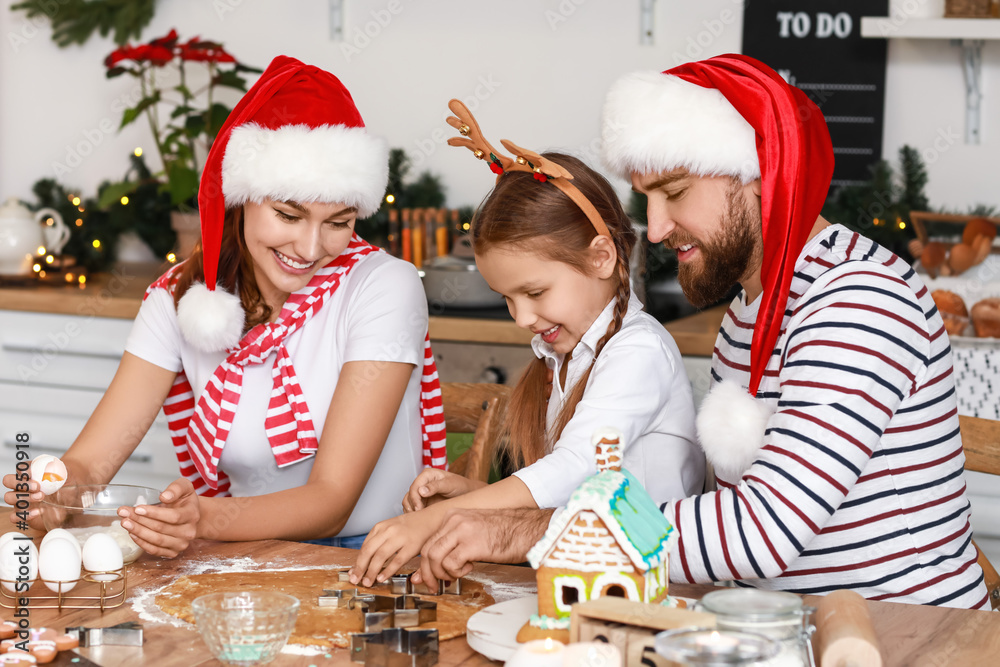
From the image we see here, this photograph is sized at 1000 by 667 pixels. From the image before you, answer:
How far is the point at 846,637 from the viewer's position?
829 millimetres

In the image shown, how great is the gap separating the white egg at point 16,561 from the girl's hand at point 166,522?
0.10 meters

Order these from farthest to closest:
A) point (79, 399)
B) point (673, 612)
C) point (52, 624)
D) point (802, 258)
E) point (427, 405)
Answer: point (79, 399)
point (427, 405)
point (802, 258)
point (52, 624)
point (673, 612)

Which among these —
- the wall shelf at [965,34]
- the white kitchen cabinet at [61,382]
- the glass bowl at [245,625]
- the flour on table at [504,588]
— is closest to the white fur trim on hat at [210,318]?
the flour on table at [504,588]

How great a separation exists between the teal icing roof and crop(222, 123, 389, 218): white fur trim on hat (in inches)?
31.9

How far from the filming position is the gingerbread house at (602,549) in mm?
849

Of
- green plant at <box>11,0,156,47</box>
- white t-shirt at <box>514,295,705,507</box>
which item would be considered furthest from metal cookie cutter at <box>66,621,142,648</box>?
green plant at <box>11,0,156,47</box>

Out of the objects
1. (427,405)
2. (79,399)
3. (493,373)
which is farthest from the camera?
(79,399)

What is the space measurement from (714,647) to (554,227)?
Answer: 0.77 metres

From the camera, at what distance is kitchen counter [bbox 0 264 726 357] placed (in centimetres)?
234

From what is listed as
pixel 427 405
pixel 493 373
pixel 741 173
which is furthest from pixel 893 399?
pixel 493 373

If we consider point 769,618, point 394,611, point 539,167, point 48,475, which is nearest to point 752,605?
point 769,618

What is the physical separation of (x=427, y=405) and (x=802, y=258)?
0.71 metres

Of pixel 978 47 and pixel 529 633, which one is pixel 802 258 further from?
pixel 978 47

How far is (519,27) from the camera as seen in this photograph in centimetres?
295
